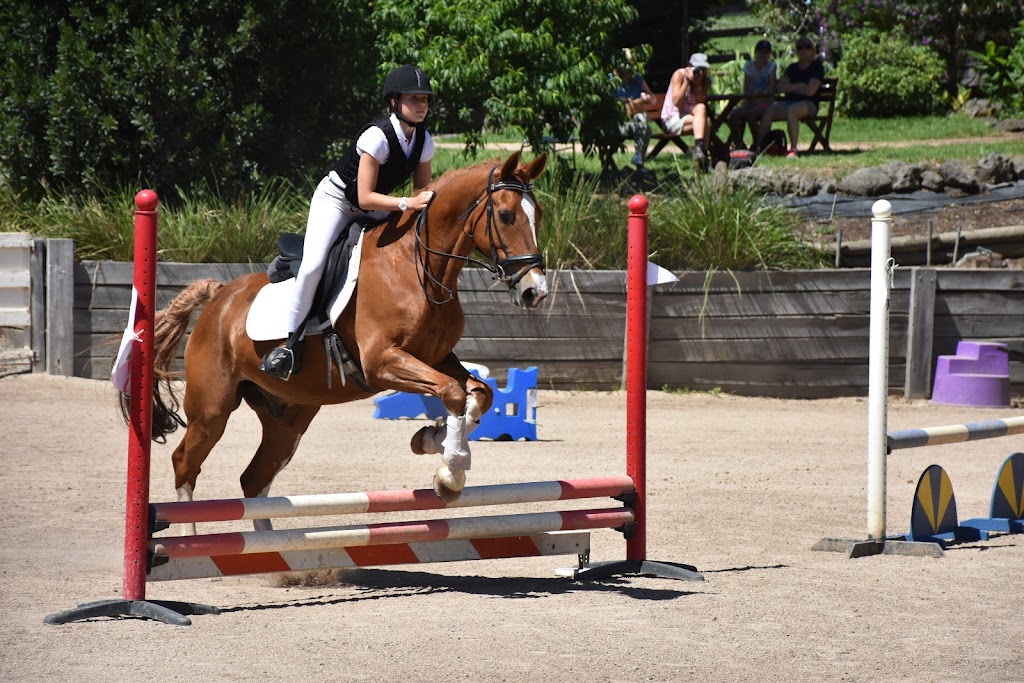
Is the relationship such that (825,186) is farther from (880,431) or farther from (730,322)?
(880,431)

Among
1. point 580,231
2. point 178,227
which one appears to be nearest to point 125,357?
point 178,227

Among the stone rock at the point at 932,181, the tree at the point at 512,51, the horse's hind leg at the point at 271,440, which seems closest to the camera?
the horse's hind leg at the point at 271,440

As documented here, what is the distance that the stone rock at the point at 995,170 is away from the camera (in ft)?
44.7

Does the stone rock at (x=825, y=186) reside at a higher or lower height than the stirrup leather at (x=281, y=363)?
higher

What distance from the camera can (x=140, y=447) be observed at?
4.38m

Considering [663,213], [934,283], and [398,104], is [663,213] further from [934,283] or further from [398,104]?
[398,104]

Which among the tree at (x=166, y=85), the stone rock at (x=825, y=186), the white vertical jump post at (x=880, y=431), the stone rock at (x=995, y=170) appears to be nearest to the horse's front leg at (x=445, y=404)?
the white vertical jump post at (x=880, y=431)

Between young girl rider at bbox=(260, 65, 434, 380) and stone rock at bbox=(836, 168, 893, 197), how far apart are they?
9133mm

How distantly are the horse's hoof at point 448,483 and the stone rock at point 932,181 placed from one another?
10.3 metres

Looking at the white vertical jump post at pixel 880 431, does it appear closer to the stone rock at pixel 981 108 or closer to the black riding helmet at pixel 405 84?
the black riding helmet at pixel 405 84

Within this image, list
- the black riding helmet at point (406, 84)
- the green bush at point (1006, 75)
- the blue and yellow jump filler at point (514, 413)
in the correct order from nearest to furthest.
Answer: the black riding helmet at point (406, 84)
the blue and yellow jump filler at point (514, 413)
the green bush at point (1006, 75)

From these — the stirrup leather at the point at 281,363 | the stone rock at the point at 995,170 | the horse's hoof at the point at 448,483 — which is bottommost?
the horse's hoof at the point at 448,483

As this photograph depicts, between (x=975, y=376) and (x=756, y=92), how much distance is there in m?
6.72

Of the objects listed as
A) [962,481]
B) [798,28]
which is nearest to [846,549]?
[962,481]
